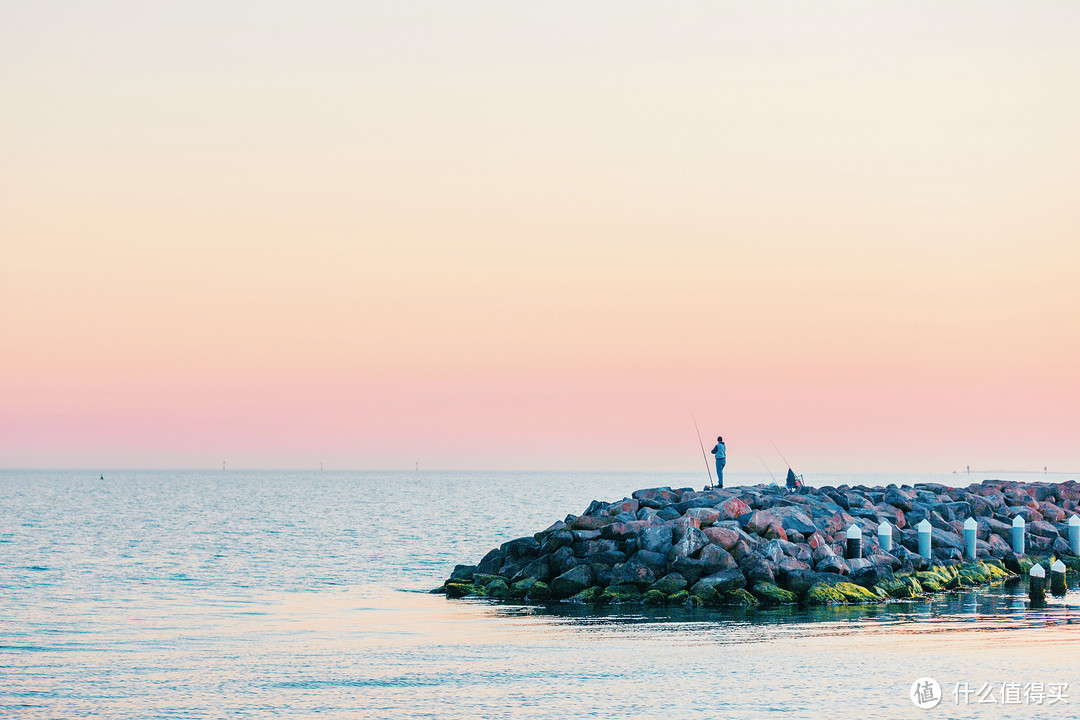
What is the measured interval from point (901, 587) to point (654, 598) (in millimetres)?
5599

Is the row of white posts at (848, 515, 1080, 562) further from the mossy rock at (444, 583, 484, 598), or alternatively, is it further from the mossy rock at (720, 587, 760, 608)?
the mossy rock at (444, 583, 484, 598)

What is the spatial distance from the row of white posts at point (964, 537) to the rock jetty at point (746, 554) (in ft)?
0.44

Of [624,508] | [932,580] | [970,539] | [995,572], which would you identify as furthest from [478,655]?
[970,539]

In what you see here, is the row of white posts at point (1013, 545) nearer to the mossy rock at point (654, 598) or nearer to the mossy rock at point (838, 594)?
the mossy rock at point (838, 594)

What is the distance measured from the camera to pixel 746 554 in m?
25.8

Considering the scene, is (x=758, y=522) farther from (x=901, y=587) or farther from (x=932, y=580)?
(x=932, y=580)

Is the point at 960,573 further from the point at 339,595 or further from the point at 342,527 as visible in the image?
the point at 342,527

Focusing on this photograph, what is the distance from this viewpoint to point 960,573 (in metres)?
27.6

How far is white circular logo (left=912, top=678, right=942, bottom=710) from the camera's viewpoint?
1452 cm

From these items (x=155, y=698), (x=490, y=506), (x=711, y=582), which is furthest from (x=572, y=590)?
(x=490, y=506)

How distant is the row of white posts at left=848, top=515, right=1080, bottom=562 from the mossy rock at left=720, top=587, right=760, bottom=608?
3621 mm

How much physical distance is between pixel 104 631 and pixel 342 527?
40012mm

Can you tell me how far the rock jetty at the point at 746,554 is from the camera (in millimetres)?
24938

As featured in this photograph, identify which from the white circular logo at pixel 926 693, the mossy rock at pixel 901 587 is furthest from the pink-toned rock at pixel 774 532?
the white circular logo at pixel 926 693
